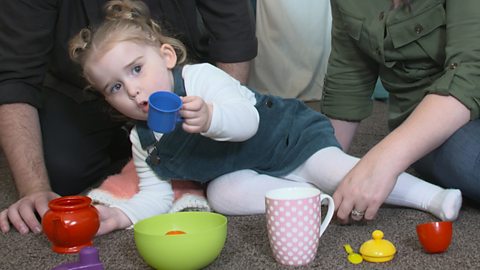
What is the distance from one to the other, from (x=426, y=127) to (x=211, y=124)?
33cm

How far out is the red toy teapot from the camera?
98 centimetres

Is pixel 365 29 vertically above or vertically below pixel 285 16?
above

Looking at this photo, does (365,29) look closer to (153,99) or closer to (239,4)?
(239,4)

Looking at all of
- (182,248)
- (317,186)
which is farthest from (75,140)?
(182,248)

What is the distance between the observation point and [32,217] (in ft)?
3.72

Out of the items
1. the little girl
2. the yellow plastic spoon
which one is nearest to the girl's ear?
the little girl

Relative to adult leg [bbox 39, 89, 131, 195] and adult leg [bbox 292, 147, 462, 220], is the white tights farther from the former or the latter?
adult leg [bbox 39, 89, 131, 195]

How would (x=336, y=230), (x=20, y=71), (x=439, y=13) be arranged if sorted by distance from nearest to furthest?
(x=336, y=230) < (x=439, y=13) < (x=20, y=71)

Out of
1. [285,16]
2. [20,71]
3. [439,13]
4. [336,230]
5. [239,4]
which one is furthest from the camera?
[285,16]

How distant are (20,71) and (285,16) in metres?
1.42

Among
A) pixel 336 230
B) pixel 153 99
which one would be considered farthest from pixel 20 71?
pixel 336 230

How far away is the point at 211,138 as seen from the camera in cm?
110

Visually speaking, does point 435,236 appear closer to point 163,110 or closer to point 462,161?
point 462,161

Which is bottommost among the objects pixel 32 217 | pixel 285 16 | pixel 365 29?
pixel 285 16
